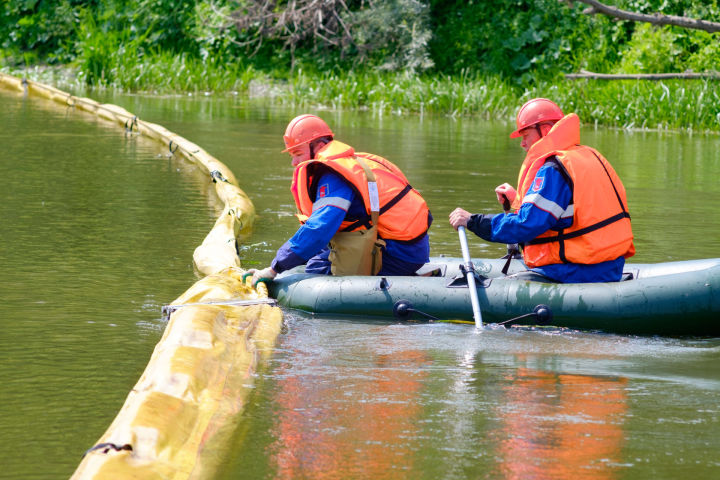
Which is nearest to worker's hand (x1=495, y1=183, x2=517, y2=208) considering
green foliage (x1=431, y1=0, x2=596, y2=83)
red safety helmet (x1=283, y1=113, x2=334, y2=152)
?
red safety helmet (x1=283, y1=113, x2=334, y2=152)

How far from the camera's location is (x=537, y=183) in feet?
20.5

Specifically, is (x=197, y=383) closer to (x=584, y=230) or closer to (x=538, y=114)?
(x=584, y=230)

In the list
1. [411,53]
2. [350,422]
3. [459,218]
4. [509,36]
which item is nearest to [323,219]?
[459,218]

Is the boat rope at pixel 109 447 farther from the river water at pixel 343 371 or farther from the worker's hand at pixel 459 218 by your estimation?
the worker's hand at pixel 459 218

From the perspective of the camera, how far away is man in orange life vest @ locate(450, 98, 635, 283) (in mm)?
6195

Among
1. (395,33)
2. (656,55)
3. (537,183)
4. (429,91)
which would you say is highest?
(395,33)

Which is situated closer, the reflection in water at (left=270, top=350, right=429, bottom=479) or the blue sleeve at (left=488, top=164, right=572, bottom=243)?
the reflection in water at (left=270, top=350, right=429, bottom=479)

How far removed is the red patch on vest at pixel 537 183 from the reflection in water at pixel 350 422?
124 cm

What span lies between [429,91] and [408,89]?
1.80 feet

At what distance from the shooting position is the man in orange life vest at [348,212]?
6449mm

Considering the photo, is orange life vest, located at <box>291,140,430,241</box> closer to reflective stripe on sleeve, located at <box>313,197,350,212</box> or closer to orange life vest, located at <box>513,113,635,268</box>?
reflective stripe on sleeve, located at <box>313,197,350,212</box>

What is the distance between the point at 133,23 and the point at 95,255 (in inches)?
796

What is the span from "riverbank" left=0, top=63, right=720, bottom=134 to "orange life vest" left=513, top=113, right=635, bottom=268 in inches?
485

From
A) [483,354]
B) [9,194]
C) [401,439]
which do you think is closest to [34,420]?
[401,439]
